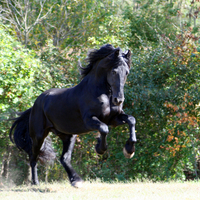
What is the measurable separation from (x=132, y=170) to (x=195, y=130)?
203 cm

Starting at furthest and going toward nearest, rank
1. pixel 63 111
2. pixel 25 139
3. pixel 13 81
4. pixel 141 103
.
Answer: pixel 141 103
pixel 13 81
pixel 25 139
pixel 63 111

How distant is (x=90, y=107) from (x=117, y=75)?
2.18ft

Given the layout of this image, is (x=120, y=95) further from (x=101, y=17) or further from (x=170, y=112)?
(x=101, y=17)

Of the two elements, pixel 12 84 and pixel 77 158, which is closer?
pixel 12 84

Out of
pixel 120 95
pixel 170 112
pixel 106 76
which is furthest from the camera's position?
pixel 170 112

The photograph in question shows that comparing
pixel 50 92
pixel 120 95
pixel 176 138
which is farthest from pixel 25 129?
pixel 176 138

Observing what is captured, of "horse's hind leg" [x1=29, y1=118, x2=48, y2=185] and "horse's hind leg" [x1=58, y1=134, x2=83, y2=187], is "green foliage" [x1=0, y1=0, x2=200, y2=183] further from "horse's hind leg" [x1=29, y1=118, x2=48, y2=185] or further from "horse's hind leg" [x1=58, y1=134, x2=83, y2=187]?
"horse's hind leg" [x1=58, y1=134, x2=83, y2=187]

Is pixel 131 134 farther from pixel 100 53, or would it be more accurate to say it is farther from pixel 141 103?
pixel 141 103

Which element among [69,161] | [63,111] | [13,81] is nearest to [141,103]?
[69,161]

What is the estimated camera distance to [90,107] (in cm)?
445

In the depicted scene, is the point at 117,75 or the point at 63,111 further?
the point at 63,111

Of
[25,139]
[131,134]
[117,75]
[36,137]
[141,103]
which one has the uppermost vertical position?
[117,75]

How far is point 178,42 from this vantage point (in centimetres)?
793

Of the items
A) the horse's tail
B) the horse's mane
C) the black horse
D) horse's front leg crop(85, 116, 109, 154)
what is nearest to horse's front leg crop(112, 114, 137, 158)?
the black horse
